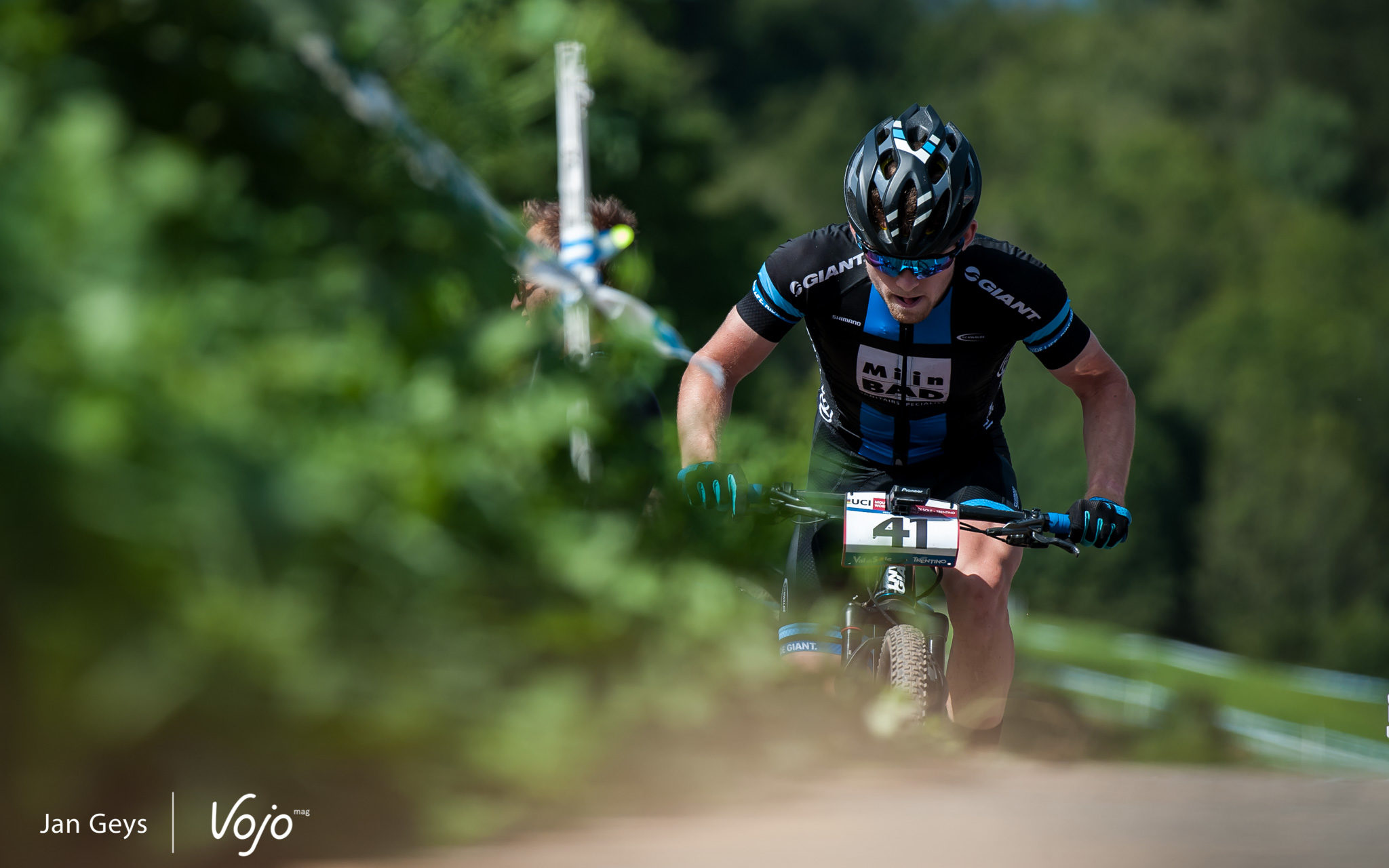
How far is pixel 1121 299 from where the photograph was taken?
64.9 m

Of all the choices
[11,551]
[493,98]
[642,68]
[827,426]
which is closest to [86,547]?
[11,551]

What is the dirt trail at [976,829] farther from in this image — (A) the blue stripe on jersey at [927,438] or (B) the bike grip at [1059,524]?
(A) the blue stripe on jersey at [927,438]

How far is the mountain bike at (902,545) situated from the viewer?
4.30 metres

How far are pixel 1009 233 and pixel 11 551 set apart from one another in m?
64.3

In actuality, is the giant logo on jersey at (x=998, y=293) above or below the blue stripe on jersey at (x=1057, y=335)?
above

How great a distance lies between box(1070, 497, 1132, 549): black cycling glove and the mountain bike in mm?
36

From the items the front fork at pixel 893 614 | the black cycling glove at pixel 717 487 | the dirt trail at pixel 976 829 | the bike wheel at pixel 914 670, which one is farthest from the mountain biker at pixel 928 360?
the dirt trail at pixel 976 829

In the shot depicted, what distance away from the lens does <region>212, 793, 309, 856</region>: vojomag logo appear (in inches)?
85.5

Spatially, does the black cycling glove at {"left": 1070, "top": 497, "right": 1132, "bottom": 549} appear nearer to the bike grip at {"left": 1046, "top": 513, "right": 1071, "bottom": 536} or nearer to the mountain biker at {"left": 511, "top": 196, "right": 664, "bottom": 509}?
the bike grip at {"left": 1046, "top": 513, "right": 1071, "bottom": 536}

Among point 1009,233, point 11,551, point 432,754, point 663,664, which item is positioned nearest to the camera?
point 11,551

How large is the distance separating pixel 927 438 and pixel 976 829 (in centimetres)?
250

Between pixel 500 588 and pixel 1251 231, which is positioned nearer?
pixel 500 588

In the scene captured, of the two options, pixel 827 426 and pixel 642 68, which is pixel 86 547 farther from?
pixel 642 68

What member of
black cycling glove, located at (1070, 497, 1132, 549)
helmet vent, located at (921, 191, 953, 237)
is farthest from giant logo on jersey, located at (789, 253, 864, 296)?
black cycling glove, located at (1070, 497, 1132, 549)
